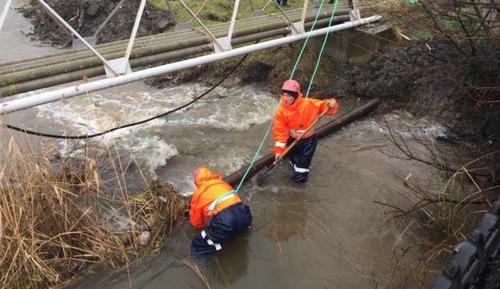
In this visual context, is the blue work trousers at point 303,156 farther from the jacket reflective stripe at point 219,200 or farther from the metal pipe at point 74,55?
the metal pipe at point 74,55

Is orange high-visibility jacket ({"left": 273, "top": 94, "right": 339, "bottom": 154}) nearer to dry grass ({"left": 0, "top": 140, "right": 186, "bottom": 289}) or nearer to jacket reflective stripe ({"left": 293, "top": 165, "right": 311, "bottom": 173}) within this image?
jacket reflective stripe ({"left": 293, "top": 165, "right": 311, "bottom": 173})

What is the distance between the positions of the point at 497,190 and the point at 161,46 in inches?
172

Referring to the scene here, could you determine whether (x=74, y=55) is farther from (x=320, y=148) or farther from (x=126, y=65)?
(x=320, y=148)

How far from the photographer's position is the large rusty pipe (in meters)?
5.52

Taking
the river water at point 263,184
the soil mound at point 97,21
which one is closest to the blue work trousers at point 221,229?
the river water at point 263,184

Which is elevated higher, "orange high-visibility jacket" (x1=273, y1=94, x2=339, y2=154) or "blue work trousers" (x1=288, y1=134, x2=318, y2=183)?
"orange high-visibility jacket" (x1=273, y1=94, x2=339, y2=154)

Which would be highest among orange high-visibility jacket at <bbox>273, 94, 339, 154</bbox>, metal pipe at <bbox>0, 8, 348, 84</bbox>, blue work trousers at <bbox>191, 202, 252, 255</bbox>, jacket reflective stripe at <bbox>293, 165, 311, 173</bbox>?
metal pipe at <bbox>0, 8, 348, 84</bbox>

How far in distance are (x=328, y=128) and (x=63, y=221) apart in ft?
13.2

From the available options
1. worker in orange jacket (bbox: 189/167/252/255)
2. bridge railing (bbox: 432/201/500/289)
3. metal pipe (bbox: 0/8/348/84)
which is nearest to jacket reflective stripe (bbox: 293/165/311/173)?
worker in orange jacket (bbox: 189/167/252/255)

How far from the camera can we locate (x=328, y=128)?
677 centimetres

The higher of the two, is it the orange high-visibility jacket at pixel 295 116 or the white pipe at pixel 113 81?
the white pipe at pixel 113 81

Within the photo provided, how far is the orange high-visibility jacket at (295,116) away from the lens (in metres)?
5.33

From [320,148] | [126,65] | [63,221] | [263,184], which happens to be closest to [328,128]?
[320,148]

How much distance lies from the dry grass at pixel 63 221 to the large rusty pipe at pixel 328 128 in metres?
0.81
